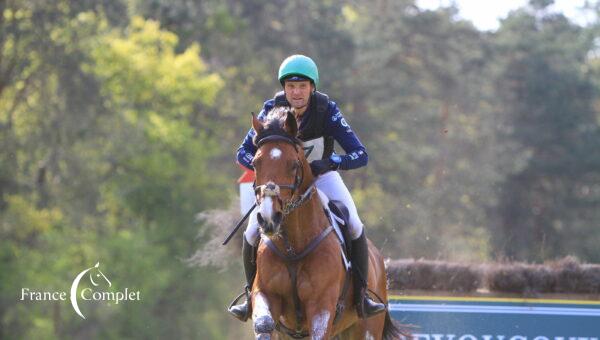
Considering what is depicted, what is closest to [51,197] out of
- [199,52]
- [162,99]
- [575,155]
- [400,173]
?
[162,99]

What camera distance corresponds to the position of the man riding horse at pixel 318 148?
8945mm

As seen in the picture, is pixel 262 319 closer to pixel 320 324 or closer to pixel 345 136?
pixel 320 324

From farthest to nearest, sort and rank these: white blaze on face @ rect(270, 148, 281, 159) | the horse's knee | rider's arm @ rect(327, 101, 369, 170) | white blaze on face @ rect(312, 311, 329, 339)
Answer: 1. rider's arm @ rect(327, 101, 369, 170)
2. white blaze on face @ rect(312, 311, 329, 339)
3. the horse's knee
4. white blaze on face @ rect(270, 148, 281, 159)

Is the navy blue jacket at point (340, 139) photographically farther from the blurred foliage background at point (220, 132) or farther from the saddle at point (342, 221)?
the blurred foliage background at point (220, 132)

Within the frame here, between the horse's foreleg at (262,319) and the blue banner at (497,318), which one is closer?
the horse's foreleg at (262,319)

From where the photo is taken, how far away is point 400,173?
4166 centimetres

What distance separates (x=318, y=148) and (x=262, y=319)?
1.67 m

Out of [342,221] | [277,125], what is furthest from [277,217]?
[342,221]

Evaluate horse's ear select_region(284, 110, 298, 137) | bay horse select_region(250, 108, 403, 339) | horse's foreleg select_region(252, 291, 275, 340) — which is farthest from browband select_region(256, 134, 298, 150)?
horse's foreleg select_region(252, 291, 275, 340)

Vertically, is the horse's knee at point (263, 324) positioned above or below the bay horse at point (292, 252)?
below

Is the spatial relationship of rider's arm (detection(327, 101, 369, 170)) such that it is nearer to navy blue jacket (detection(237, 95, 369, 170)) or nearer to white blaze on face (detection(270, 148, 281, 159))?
navy blue jacket (detection(237, 95, 369, 170))

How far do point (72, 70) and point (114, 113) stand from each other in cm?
254

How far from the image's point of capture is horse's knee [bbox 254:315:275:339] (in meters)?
8.26

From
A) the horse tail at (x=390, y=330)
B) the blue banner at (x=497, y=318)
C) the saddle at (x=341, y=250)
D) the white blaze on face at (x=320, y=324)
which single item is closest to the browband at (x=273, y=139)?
the saddle at (x=341, y=250)
